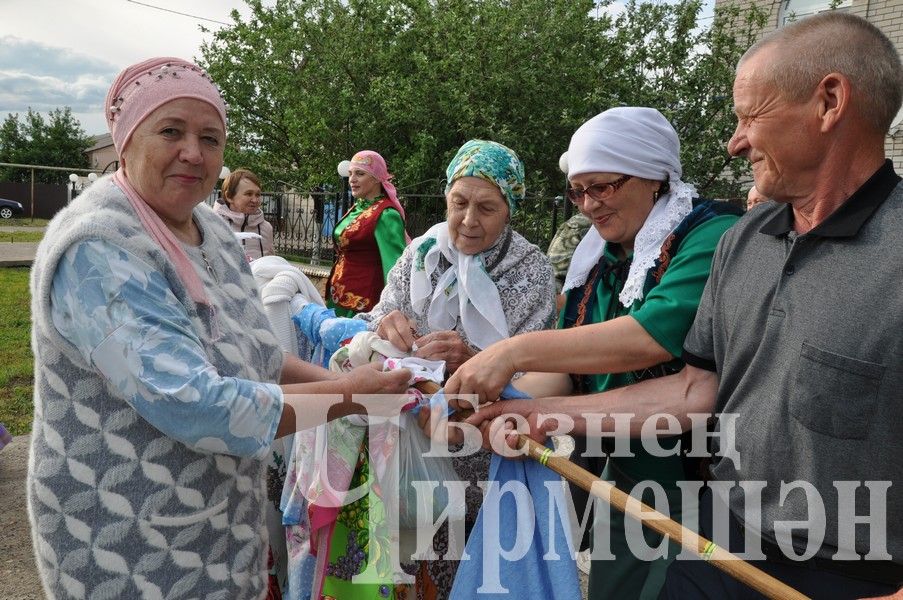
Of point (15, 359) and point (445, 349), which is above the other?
point (445, 349)

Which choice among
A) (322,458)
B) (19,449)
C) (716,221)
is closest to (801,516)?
(716,221)

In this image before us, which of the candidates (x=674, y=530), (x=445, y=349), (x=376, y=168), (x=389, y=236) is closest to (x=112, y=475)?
(x=445, y=349)

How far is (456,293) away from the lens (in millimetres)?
2645

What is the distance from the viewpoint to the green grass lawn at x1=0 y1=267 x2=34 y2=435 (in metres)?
6.04

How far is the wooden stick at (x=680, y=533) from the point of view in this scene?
1.38 meters

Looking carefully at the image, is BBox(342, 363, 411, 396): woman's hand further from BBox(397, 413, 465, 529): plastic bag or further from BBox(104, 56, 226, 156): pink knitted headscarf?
BBox(104, 56, 226, 156): pink knitted headscarf

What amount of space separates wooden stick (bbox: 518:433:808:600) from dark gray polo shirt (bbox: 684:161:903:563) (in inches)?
8.7

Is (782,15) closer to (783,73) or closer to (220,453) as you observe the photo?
(783,73)

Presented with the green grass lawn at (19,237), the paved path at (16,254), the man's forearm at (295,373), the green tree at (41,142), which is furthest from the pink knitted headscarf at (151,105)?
the green tree at (41,142)

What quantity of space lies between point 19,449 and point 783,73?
5492 millimetres

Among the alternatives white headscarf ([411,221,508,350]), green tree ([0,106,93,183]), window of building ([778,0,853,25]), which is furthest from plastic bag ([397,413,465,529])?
green tree ([0,106,93,183])

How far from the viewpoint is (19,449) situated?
511cm

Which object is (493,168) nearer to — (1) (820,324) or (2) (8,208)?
(1) (820,324)

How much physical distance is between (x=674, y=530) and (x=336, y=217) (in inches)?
478
